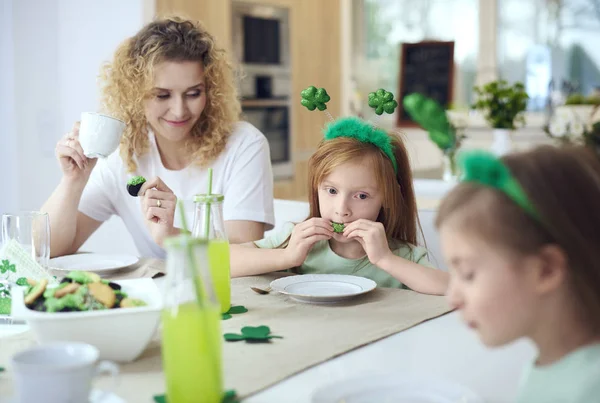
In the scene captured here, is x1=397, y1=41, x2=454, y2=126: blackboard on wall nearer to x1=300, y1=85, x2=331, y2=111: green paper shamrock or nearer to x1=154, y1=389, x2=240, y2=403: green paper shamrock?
x1=300, y1=85, x2=331, y2=111: green paper shamrock

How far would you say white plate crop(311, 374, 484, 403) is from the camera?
0.93 metres

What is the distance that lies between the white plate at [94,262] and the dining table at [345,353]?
16.5 inches

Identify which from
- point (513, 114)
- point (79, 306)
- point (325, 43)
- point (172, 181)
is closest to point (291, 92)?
point (325, 43)

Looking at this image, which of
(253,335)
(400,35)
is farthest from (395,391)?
(400,35)

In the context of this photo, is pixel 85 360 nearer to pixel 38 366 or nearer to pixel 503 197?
pixel 38 366

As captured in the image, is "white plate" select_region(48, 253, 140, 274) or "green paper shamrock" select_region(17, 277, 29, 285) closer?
"green paper shamrock" select_region(17, 277, 29, 285)

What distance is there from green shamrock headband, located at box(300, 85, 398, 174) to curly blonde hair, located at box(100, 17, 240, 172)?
0.48 metres

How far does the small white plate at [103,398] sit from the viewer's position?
0.91 meters

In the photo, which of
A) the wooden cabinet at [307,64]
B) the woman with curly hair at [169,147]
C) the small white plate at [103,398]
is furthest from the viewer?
the wooden cabinet at [307,64]

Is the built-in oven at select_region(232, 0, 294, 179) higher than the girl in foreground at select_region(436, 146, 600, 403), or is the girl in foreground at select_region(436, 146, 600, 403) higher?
the built-in oven at select_region(232, 0, 294, 179)

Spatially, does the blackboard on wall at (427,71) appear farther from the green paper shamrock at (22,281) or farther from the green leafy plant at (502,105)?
the green paper shamrock at (22,281)

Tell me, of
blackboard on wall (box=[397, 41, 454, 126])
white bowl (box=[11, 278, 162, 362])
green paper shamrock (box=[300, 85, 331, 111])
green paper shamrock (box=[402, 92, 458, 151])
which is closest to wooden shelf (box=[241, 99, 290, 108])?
blackboard on wall (box=[397, 41, 454, 126])

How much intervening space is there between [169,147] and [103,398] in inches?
55.3

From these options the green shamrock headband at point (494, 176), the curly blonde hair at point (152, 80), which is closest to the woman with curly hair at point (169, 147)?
the curly blonde hair at point (152, 80)
